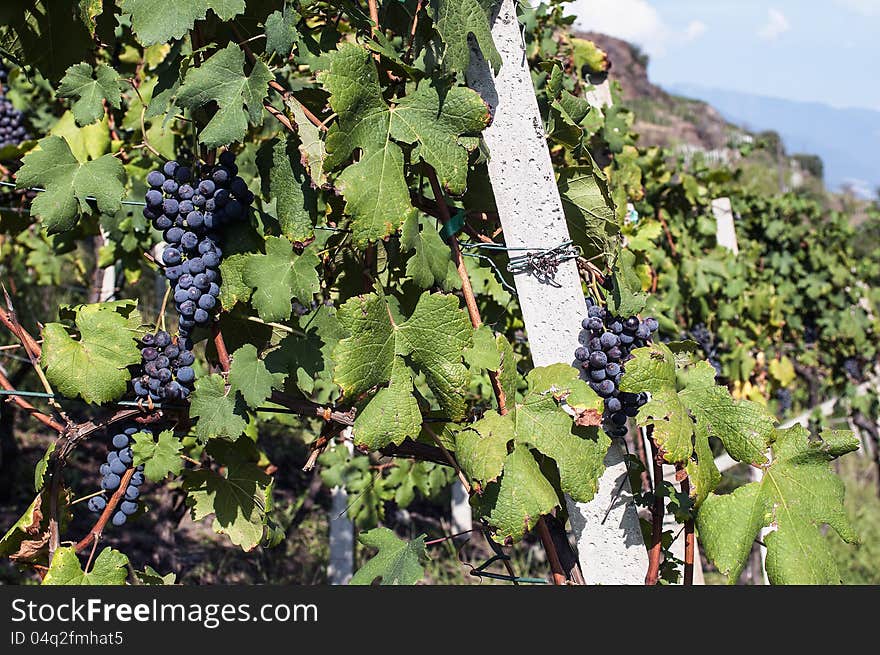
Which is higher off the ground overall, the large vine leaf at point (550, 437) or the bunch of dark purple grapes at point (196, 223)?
the bunch of dark purple grapes at point (196, 223)

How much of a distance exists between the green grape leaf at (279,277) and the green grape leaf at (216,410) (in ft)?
0.65

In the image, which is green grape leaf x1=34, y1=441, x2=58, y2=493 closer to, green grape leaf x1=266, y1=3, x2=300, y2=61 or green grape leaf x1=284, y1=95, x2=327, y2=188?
green grape leaf x1=284, y1=95, x2=327, y2=188

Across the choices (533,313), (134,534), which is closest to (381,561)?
(533,313)

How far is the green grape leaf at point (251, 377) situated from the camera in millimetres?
1425

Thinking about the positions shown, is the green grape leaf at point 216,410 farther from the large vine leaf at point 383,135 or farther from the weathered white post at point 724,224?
the weathered white post at point 724,224

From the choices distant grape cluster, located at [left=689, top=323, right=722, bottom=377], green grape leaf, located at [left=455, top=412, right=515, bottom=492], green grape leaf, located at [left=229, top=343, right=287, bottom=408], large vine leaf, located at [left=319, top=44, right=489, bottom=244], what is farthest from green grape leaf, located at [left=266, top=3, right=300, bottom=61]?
distant grape cluster, located at [left=689, top=323, right=722, bottom=377]

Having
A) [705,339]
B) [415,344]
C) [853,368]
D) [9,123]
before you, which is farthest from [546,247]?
[853,368]

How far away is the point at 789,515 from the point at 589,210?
68cm

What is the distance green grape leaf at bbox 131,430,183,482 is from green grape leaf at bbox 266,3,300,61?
2.49 ft

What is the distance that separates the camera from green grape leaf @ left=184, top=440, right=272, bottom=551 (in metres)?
1.73

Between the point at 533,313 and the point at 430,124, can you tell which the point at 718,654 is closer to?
the point at 533,313

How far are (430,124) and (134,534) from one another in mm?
4509

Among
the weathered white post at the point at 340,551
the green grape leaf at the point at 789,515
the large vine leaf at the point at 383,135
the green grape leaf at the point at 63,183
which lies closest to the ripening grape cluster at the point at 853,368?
the weathered white post at the point at 340,551

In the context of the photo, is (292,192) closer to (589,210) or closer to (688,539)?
(589,210)
